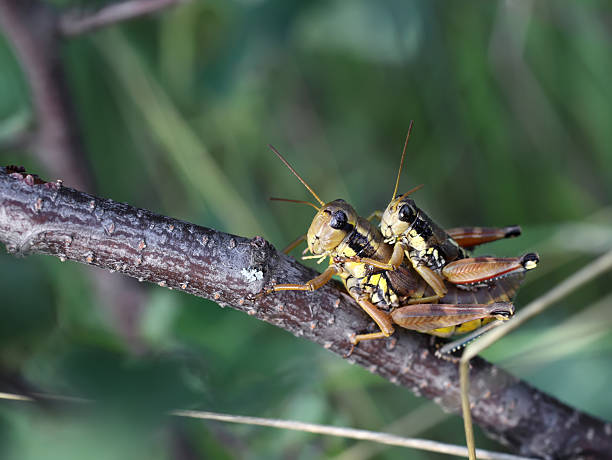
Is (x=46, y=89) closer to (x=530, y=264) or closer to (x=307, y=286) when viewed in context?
(x=307, y=286)

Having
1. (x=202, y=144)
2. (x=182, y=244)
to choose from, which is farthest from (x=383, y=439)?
(x=202, y=144)

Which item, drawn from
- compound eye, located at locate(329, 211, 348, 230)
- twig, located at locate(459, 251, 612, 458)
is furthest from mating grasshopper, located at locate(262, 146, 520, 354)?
twig, located at locate(459, 251, 612, 458)

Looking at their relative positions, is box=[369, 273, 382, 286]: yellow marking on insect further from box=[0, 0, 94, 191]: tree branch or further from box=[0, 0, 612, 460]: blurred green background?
box=[0, 0, 94, 191]: tree branch

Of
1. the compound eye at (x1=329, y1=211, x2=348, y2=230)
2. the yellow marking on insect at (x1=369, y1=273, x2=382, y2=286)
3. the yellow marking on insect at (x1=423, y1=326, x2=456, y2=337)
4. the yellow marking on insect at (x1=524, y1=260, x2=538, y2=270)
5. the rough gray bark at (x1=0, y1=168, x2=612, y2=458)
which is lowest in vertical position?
the rough gray bark at (x1=0, y1=168, x2=612, y2=458)

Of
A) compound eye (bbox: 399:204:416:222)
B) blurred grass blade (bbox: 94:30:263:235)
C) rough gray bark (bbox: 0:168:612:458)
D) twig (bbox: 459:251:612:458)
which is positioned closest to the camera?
rough gray bark (bbox: 0:168:612:458)

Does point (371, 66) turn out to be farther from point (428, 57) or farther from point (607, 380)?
point (607, 380)

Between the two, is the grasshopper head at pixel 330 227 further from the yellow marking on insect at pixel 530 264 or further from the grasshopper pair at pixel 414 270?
the yellow marking on insect at pixel 530 264

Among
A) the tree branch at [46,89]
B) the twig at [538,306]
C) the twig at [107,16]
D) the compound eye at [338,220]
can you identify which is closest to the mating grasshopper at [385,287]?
the compound eye at [338,220]
